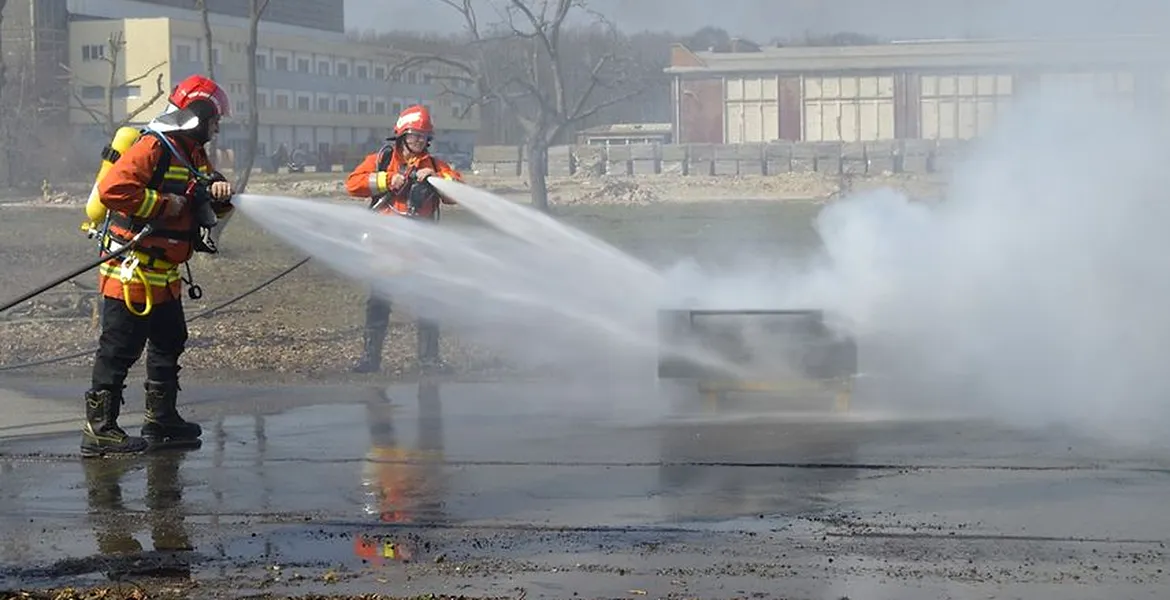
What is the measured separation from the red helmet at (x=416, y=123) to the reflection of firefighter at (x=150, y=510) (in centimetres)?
358

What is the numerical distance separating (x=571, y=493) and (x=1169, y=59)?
8.79 metres

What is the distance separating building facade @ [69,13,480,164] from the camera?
61375 millimetres

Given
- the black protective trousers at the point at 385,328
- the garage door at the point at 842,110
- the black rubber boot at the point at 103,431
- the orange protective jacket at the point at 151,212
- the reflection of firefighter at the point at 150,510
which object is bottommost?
the reflection of firefighter at the point at 150,510

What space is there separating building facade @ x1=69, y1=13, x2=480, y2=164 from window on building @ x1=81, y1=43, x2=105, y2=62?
0.04m

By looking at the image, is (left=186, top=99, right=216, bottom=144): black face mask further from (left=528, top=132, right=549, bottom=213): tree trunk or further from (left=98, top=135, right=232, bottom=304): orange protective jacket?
(left=528, top=132, right=549, bottom=213): tree trunk

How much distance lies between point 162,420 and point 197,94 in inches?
66.2

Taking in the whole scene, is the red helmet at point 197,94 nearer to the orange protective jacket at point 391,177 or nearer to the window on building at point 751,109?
the orange protective jacket at point 391,177

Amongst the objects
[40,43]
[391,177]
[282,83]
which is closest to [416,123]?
[391,177]

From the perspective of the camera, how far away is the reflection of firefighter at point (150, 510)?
559 centimetres

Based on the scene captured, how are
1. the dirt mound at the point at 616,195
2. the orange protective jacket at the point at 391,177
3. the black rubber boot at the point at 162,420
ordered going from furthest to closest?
the dirt mound at the point at 616,195
the orange protective jacket at the point at 391,177
the black rubber boot at the point at 162,420

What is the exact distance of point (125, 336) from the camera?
7727mm

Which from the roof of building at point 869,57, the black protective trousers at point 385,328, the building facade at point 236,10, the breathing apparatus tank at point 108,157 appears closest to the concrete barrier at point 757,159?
the roof of building at point 869,57

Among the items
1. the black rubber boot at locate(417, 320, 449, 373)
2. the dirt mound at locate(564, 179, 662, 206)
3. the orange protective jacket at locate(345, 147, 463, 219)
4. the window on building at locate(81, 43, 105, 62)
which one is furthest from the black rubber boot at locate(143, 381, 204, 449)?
the window on building at locate(81, 43, 105, 62)

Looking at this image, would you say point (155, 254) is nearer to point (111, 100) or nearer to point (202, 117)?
point (202, 117)
